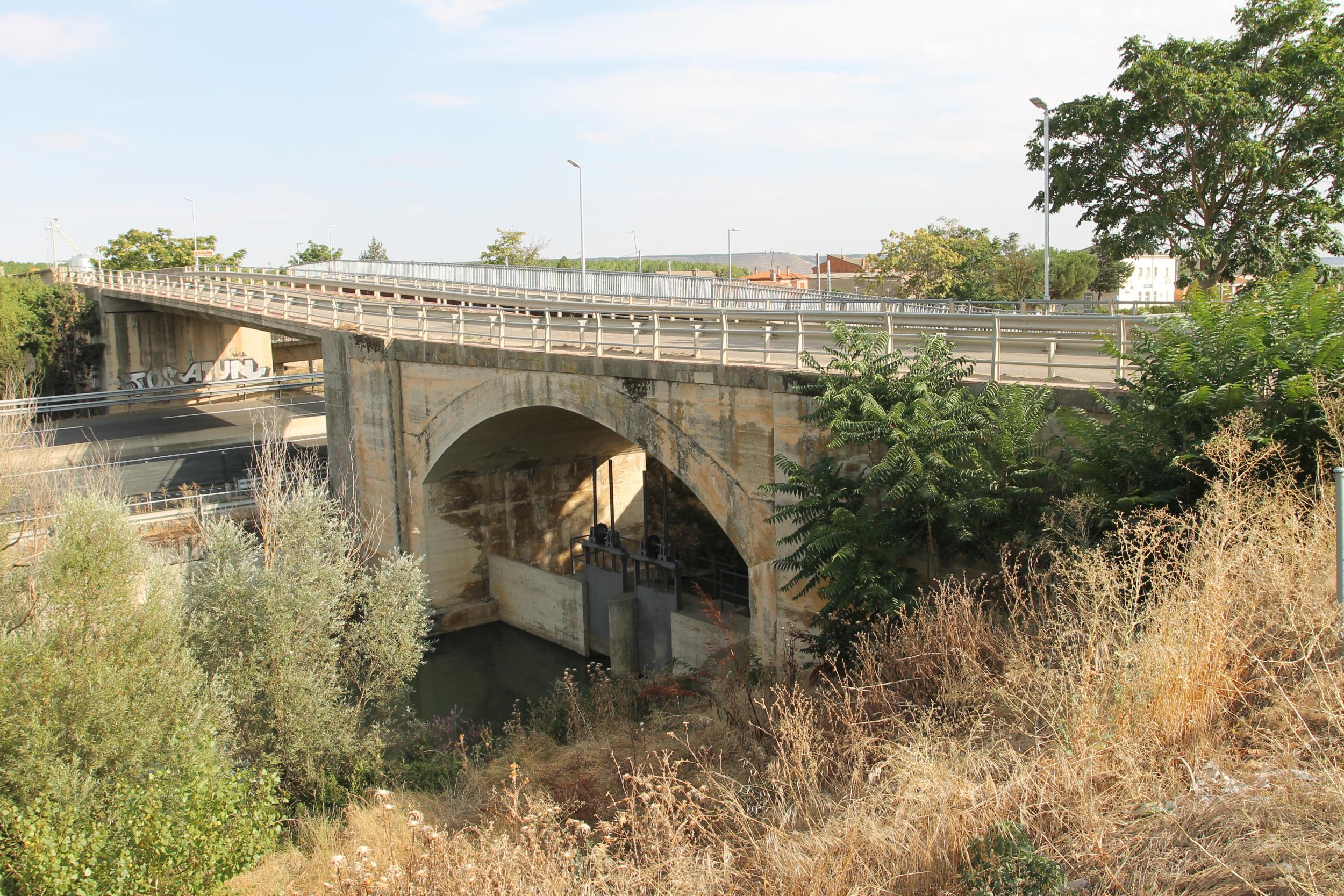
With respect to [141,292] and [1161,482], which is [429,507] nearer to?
[1161,482]

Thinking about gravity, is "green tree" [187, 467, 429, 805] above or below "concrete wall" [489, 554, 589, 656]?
above

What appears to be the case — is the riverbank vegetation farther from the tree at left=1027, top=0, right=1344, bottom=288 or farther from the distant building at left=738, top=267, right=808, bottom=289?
the distant building at left=738, top=267, right=808, bottom=289

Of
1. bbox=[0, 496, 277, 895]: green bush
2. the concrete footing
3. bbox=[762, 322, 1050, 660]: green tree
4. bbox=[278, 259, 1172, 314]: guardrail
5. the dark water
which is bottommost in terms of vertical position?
the dark water

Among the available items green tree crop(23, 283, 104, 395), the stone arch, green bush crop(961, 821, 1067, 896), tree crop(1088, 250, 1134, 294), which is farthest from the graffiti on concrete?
green bush crop(961, 821, 1067, 896)

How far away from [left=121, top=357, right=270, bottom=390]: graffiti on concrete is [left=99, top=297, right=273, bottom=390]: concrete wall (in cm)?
3

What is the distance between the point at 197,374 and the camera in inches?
1850

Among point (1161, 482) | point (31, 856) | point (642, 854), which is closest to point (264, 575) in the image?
point (31, 856)

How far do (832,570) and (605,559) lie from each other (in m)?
14.4

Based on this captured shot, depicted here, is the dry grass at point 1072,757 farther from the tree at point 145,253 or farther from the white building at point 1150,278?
the tree at point 145,253

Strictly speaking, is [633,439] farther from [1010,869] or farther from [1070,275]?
[1070,275]

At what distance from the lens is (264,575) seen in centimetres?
1534

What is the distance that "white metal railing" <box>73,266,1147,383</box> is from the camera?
40.8ft

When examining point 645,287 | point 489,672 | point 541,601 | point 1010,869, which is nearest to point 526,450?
point 541,601

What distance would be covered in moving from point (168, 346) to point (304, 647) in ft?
128
